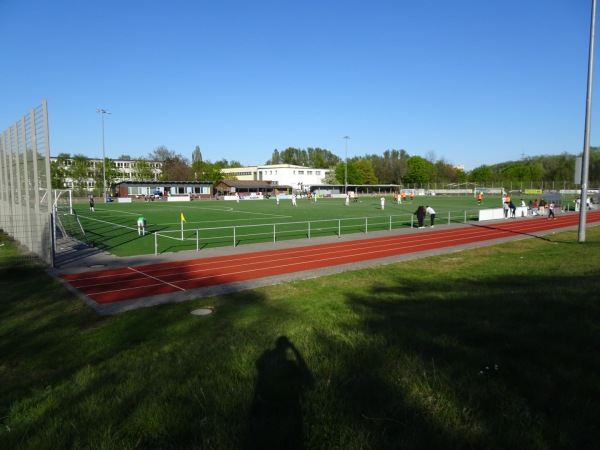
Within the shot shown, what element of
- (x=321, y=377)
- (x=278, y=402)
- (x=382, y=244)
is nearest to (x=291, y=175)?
(x=382, y=244)

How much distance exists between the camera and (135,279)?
1225 cm

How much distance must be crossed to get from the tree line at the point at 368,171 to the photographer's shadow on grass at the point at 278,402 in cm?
7838

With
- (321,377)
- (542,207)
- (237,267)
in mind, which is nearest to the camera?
(321,377)

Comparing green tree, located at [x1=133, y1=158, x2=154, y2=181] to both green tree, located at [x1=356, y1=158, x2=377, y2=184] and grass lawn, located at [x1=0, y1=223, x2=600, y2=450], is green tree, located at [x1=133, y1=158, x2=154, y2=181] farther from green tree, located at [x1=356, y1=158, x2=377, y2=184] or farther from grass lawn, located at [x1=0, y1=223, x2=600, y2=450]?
grass lawn, located at [x1=0, y1=223, x2=600, y2=450]

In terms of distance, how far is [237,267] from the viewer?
14.1 metres

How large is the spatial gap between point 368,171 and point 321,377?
118 metres

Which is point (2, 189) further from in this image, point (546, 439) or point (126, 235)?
point (546, 439)

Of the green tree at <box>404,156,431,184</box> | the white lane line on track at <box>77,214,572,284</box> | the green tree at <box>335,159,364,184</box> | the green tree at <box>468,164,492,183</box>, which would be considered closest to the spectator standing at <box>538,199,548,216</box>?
the white lane line on track at <box>77,214,572,284</box>

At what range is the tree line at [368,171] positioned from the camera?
A: 81.8 m

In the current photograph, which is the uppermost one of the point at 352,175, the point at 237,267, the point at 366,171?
the point at 366,171

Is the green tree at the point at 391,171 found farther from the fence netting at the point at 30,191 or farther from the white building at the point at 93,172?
the fence netting at the point at 30,191

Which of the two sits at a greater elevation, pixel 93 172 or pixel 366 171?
pixel 366 171

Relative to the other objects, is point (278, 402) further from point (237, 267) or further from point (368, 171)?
point (368, 171)

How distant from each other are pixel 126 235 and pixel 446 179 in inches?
4865
